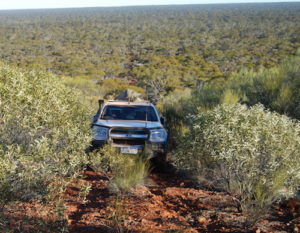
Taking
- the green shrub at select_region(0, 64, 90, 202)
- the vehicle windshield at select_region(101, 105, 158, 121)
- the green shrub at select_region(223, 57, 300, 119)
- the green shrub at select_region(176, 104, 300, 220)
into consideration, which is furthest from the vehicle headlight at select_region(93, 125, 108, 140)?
the green shrub at select_region(223, 57, 300, 119)

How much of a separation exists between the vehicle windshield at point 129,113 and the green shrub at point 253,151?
2601 millimetres

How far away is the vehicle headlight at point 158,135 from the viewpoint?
6523 millimetres

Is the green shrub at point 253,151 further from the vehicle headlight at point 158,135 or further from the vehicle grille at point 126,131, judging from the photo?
the vehicle grille at point 126,131

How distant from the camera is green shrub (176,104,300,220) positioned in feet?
13.8

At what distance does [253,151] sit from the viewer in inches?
164

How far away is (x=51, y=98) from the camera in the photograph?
4602 millimetres

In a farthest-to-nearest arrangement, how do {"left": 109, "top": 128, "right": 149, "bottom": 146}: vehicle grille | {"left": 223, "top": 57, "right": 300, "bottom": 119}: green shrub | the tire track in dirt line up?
{"left": 223, "top": 57, "right": 300, "bottom": 119}: green shrub → {"left": 109, "top": 128, "right": 149, "bottom": 146}: vehicle grille → the tire track in dirt

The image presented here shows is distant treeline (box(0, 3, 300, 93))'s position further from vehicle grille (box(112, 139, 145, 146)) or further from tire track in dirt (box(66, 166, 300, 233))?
tire track in dirt (box(66, 166, 300, 233))

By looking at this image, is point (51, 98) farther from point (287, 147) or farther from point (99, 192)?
point (287, 147)

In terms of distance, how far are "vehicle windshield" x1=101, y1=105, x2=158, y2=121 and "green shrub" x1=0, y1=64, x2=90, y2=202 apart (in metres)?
2.26

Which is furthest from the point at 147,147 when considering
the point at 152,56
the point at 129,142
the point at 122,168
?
the point at 152,56

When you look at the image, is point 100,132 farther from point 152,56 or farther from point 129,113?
point 152,56

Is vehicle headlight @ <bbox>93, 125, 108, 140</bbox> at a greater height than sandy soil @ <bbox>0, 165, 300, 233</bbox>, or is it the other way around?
vehicle headlight @ <bbox>93, 125, 108, 140</bbox>

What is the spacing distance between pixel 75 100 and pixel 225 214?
2999 mm
